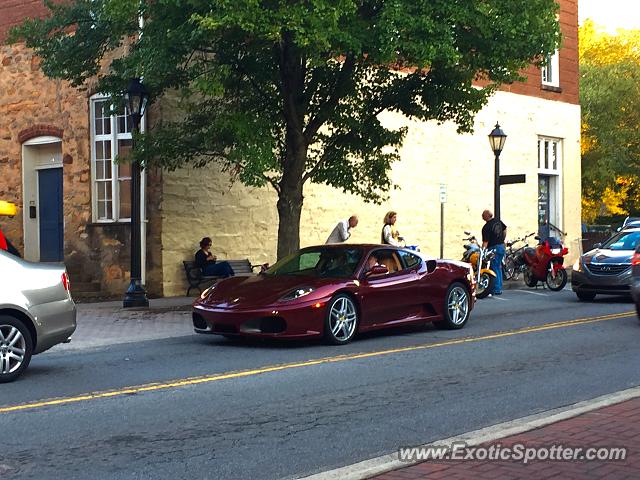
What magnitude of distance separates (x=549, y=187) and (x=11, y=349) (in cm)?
2479

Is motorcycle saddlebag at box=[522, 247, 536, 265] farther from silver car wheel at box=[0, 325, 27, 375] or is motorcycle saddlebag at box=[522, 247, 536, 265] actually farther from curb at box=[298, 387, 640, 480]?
silver car wheel at box=[0, 325, 27, 375]

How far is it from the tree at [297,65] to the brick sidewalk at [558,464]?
7892 mm

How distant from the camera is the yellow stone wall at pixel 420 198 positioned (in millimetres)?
19672

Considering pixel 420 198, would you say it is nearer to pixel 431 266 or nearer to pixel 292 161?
pixel 292 161

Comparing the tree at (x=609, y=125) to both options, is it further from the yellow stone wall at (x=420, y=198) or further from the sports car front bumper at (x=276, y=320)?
the sports car front bumper at (x=276, y=320)

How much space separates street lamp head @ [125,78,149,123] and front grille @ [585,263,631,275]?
30.1ft

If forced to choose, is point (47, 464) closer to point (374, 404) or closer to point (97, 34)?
point (374, 404)

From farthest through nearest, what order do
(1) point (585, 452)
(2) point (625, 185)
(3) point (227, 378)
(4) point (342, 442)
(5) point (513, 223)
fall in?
(2) point (625, 185) → (5) point (513, 223) → (3) point (227, 378) → (4) point (342, 442) → (1) point (585, 452)

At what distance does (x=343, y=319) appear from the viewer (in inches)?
441

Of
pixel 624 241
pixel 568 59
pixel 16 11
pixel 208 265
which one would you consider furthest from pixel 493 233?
pixel 568 59

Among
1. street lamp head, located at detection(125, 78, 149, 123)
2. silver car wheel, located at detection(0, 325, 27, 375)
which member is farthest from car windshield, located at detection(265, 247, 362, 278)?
street lamp head, located at detection(125, 78, 149, 123)

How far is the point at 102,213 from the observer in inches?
794

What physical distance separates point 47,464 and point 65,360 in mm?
4987

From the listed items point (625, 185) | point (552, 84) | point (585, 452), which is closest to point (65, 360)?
point (585, 452)
